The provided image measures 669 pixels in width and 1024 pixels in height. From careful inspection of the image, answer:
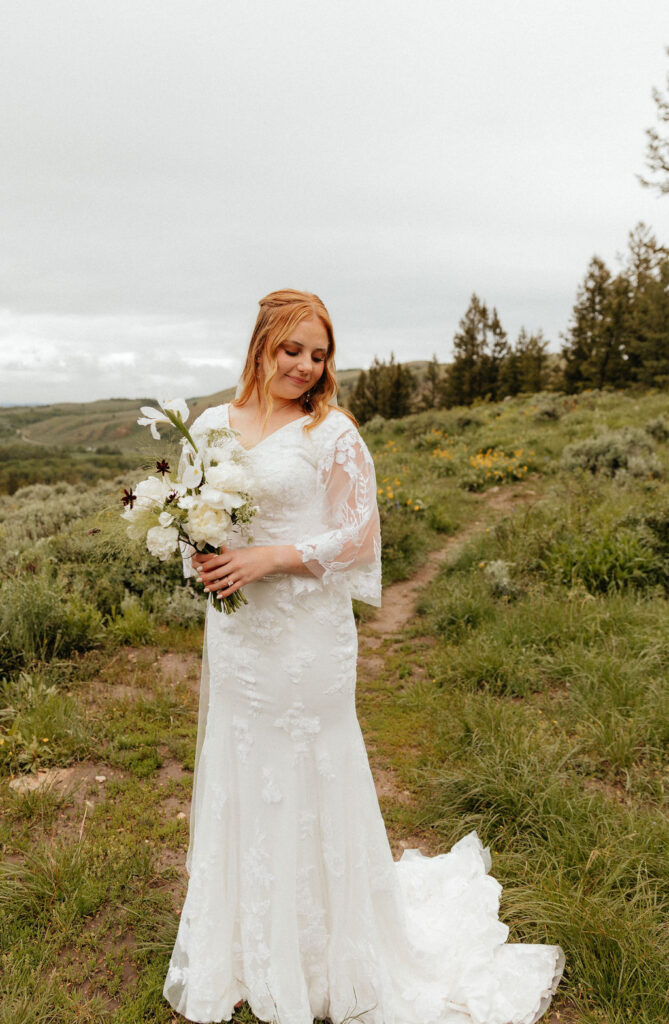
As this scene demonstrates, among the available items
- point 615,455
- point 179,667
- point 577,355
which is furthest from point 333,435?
point 577,355

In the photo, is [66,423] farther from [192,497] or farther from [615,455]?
[192,497]

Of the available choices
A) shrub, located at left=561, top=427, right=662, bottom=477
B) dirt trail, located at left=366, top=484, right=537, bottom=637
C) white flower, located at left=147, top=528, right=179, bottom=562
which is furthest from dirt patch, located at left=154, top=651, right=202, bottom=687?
shrub, located at left=561, top=427, right=662, bottom=477

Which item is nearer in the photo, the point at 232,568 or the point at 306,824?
the point at 232,568

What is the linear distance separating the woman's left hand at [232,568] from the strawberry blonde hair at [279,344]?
1.74 feet

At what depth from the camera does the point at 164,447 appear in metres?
2.50

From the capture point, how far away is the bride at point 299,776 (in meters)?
2.43

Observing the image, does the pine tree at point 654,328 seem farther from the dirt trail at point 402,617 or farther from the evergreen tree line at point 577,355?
the dirt trail at point 402,617

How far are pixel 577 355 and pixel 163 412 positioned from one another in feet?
125

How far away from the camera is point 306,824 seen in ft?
8.36

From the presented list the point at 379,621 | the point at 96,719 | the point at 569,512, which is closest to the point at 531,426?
the point at 569,512

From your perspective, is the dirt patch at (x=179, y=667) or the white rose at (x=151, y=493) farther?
the dirt patch at (x=179, y=667)

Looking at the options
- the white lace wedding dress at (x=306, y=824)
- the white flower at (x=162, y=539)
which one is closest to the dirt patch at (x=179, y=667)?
the white lace wedding dress at (x=306, y=824)

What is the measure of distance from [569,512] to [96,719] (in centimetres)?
598

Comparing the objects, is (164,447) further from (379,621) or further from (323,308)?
(379,621)
